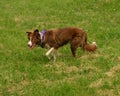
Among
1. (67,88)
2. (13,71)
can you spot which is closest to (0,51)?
(13,71)

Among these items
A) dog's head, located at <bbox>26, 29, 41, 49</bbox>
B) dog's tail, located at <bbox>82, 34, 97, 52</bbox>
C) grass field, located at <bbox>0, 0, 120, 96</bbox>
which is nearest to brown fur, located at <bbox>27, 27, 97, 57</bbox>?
dog's head, located at <bbox>26, 29, 41, 49</bbox>

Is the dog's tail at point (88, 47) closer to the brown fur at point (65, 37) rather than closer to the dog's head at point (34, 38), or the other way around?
the brown fur at point (65, 37)

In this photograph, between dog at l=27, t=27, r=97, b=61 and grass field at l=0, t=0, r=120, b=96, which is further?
dog at l=27, t=27, r=97, b=61

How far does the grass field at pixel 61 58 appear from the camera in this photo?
9.72 meters

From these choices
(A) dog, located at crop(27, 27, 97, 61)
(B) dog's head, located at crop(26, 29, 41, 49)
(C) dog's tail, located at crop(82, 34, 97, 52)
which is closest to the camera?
(B) dog's head, located at crop(26, 29, 41, 49)

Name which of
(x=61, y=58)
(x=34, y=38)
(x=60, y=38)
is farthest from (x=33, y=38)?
(x=61, y=58)

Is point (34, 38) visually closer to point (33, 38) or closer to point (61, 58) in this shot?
point (33, 38)

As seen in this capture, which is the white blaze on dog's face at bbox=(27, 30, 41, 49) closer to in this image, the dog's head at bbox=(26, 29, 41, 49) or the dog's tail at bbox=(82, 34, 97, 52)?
the dog's head at bbox=(26, 29, 41, 49)

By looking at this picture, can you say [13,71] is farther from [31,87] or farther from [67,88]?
[67,88]

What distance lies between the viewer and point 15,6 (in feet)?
74.8

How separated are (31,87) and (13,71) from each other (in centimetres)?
153

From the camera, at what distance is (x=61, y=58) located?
12.6 metres

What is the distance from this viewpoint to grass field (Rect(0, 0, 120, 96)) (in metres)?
9.72

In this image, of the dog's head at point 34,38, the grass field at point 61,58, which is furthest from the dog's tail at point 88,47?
the dog's head at point 34,38
